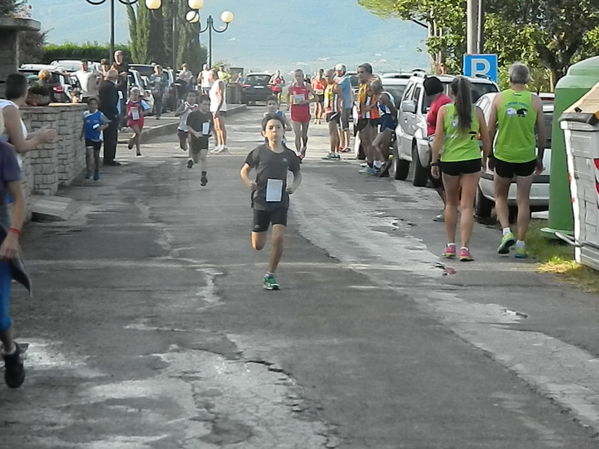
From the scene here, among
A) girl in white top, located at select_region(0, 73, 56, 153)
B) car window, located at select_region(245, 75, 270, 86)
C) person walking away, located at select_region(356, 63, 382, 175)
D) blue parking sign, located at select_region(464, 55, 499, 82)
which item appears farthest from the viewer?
car window, located at select_region(245, 75, 270, 86)

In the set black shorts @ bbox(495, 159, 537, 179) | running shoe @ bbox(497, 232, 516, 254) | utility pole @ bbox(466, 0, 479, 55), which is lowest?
running shoe @ bbox(497, 232, 516, 254)

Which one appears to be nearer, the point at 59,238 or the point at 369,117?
the point at 59,238

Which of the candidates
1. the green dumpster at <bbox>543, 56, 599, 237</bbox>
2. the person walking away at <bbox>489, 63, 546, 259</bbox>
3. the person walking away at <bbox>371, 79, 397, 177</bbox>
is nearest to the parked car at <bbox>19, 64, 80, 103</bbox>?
the person walking away at <bbox>371, 79, 397, 177</bbox>

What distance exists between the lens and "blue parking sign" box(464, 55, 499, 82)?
86.7 feet

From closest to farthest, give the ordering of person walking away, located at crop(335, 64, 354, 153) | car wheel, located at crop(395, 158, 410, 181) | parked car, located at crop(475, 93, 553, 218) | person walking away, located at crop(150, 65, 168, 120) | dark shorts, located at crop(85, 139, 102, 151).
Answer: parked car, located at crop(475, 93, 553, 218)
dark shorts, located at crop(85, 139, 102, 151)
car wheel, located at crop(395, 158, 410, 181)
person walking away, located at crop(335, 64, 354, 153)
person walking away, located at crop(150, 65, 168, 120)

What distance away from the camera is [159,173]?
968 inches

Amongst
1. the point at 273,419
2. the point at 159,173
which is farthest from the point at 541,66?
the point at 273,419

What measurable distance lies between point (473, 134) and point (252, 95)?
5769 centimetres

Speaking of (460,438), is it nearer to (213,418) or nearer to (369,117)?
(213,418)

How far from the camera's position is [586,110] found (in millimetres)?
12797

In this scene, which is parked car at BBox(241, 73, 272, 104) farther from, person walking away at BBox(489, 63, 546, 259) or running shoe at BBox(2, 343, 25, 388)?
running shoe at BBox(2, 343, 25, 388)

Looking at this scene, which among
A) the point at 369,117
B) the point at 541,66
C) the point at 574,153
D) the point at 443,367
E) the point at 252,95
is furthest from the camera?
the point at 252,95

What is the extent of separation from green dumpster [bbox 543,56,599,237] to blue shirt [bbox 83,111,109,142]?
30.8ft

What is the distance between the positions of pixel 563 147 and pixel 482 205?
321cm
